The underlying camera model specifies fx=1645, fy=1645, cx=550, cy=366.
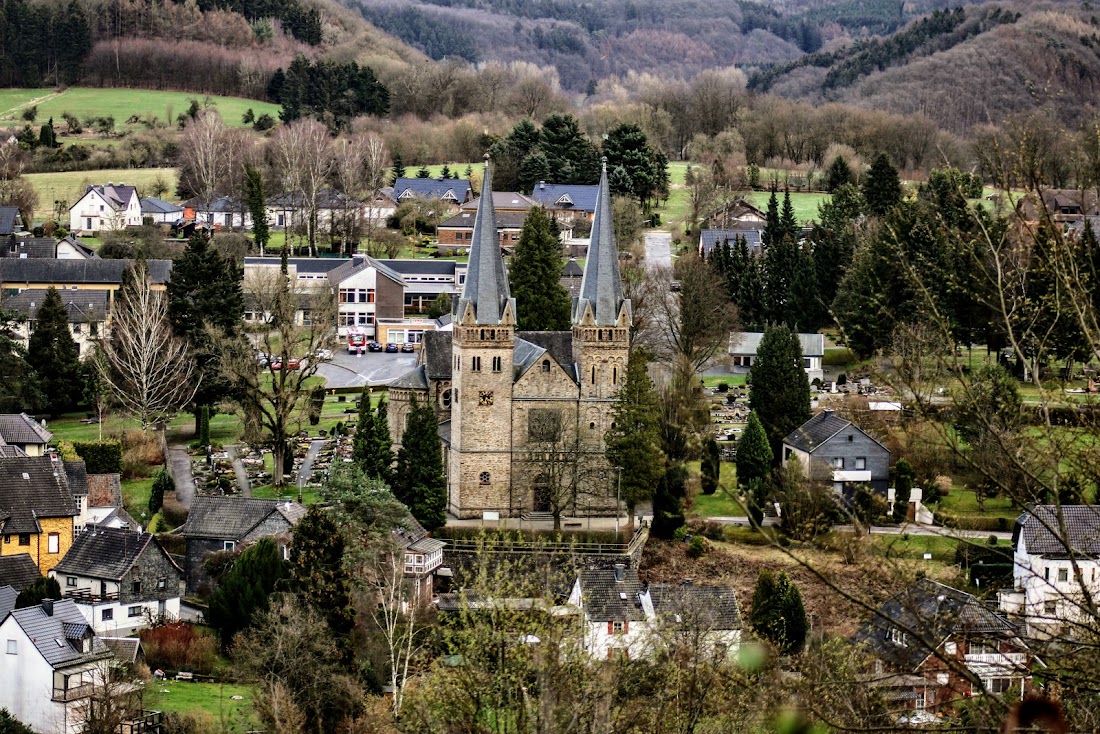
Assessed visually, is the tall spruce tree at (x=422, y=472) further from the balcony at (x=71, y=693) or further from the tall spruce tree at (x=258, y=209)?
the tall spruce tree at (x=258, y=209)

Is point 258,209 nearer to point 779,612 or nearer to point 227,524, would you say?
point 227,524

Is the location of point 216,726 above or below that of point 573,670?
below

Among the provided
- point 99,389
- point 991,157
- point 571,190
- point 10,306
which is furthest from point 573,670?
point 571,190

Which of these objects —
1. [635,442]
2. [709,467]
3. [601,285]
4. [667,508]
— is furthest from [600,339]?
[709,467]

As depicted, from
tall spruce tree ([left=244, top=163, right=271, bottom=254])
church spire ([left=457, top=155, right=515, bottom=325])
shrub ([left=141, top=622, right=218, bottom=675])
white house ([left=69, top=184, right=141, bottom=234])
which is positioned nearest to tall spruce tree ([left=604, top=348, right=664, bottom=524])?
church spire ([left=457, top=155, right=515, bottom=325])

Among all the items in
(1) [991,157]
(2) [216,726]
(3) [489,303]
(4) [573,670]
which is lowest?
(2) [216,726]

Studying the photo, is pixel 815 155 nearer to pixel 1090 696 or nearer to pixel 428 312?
pixel 428 312

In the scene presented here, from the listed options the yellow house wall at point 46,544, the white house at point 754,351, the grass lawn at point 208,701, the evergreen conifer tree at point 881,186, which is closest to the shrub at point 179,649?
the grass lawn at point 208,701
